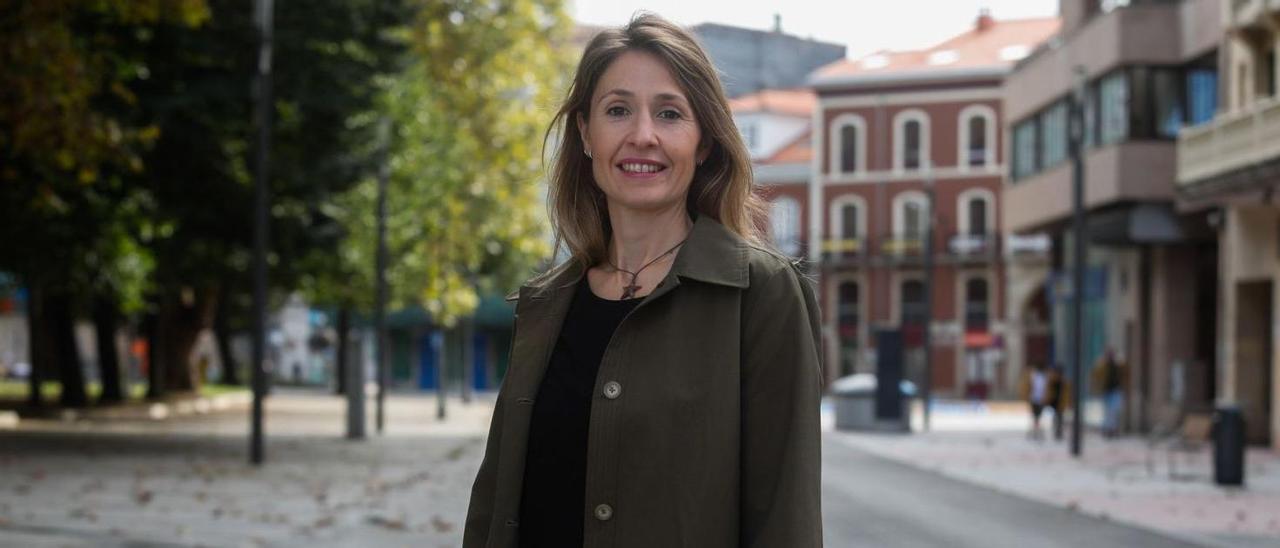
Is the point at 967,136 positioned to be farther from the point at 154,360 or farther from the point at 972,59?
the point at 154,360

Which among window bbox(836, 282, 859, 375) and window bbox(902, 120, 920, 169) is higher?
window bbox(902, 120, 920, 169)

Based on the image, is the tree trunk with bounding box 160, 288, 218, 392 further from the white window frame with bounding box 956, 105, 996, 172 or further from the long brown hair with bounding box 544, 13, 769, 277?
the long brown hair with bounding box 544, 13, 769, 277

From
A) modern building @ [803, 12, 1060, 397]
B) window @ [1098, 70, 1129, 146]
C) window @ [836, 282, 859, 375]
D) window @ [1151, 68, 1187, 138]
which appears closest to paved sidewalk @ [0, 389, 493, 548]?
window @ [1098, 70, 1129, 146]

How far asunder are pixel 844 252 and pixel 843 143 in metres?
4.89

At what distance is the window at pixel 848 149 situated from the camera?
85.6m

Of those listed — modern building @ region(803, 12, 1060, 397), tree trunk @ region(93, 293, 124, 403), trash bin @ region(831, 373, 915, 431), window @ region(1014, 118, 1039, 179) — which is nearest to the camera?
trash bin @ region(831, 373, 915, 431)

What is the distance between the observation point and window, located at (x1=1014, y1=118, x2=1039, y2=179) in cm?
4838

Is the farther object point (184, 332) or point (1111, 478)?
point (184, 332)

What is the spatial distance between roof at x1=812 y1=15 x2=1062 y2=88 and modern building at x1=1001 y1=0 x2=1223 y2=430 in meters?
5.31

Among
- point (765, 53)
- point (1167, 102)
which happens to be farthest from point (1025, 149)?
point (765, 53)

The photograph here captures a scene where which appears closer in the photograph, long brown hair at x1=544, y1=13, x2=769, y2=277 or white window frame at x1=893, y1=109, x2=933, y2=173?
long brown hair at x1=544, y1=13, x2=769, y2=277

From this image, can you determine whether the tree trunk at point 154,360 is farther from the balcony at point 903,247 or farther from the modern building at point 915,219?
the balcony at point 903,247

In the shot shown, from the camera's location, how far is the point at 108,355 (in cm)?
4700

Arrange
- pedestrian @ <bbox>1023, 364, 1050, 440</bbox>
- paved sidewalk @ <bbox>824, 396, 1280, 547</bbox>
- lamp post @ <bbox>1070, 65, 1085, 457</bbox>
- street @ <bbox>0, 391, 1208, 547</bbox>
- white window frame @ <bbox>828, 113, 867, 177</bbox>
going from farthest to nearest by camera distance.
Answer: white window frame @ <bbox>828, 113, 867, 177</bbox> < pedestrian @ <bbox>1023, 364, 1050, 440</bbox> < lamp post @ <bbox>1070, 65, 1085, 457</bbox> < paved sidewalk @ <bbox>824, 396, 1280, 547</bbox> < street @ <bbox>0, 391, 1208, 547</bbox>
